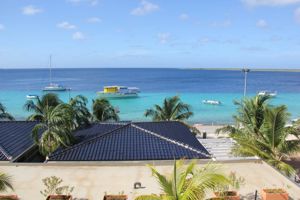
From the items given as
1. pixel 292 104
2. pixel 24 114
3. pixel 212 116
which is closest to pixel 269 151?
pixel 212 116

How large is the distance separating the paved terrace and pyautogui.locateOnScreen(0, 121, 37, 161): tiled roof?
1.17 m

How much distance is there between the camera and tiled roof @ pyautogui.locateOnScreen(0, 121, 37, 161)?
51.3 ft

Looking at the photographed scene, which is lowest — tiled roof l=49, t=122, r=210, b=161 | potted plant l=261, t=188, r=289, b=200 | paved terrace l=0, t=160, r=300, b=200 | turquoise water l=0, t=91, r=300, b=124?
turquoise water l=0, t=91, r=300, b=124

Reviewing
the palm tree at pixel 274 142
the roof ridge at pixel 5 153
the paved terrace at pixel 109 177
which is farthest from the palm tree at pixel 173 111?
the roof ridge at pixel 5 153

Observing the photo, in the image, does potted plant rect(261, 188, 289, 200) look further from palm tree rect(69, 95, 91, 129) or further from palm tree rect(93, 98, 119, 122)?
palm tree rect(93, 98, 119, 122)

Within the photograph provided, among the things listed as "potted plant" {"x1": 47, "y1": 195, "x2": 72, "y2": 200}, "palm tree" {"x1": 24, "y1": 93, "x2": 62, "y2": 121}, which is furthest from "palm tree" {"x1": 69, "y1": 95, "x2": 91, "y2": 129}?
"potted plant" {"x1": 47, "y1": 195, "x2": 72, "y2": 200}

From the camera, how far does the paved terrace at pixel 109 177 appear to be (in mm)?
11883

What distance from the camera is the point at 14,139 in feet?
56.7

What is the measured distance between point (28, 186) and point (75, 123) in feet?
25.6

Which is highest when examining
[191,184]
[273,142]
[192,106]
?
[191,184]

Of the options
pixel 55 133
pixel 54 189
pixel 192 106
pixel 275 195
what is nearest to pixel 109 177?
pixel 54 189

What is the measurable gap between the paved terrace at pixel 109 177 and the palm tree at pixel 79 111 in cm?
575

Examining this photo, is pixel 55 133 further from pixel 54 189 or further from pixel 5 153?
pixel 54 189

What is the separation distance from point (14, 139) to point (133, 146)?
680 centimetres
